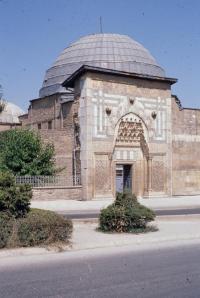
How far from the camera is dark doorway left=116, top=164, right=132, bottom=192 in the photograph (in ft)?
104

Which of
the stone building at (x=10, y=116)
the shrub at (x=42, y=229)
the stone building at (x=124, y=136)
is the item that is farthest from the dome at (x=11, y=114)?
the shrub at (x=42, y=229)

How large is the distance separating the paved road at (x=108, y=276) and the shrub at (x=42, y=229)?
2.71 feet

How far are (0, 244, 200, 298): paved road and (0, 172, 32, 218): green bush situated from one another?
61.6 inches

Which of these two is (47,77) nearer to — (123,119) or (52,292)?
(123,119)

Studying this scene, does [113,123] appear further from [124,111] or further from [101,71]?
[101,71]

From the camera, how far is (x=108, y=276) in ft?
25.0

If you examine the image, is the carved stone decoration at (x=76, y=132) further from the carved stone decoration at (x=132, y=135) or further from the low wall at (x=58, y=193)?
the low wall at (x=58, y=193)

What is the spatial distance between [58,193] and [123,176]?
20.9 ft

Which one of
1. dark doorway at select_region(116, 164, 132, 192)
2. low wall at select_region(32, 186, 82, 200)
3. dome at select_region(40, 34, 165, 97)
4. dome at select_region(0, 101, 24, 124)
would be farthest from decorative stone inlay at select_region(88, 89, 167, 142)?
dome at select_region(0, 101, 24, 124)

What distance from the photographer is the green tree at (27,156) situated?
27391 mm

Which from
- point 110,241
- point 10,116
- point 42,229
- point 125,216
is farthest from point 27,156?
point 10,116

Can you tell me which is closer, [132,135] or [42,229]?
[42,229]

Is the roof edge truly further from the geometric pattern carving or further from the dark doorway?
the dark doorway

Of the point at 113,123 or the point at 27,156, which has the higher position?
the point at 113,123
